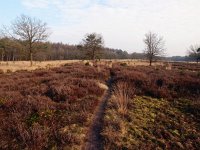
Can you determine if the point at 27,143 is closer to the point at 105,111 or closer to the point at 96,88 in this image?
the point at 105,111

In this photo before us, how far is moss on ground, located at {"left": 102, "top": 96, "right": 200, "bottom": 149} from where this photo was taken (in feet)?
18.6

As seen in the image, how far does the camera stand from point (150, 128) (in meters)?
6.63

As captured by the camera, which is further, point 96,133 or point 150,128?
point 150,128

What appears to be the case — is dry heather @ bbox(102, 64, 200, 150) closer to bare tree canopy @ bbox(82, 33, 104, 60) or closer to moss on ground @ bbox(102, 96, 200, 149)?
moss on ground @ bbox(102, 96, 200, 149)

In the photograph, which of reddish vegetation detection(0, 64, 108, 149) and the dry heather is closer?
reddish vegetation detection(0, 64, 108, 149)

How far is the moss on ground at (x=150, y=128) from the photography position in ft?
18.6

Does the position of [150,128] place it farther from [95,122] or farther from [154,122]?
[95,122]

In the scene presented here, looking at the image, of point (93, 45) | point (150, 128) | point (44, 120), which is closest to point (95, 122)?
point (44, 120)

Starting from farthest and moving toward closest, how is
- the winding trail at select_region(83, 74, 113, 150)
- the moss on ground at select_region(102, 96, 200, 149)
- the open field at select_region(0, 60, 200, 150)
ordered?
the moss on ground at select_region(102, 96, 200, 149), the open field at select_region(0, 60, 200, 150), the winding trail at select_region(83, 74, 113, 150)

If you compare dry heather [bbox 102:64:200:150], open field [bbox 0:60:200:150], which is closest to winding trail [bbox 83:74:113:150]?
open field [bbox 0:60:200:150]

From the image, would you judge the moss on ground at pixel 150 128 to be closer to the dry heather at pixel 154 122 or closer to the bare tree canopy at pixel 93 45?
the dry heather at pixel 154 122

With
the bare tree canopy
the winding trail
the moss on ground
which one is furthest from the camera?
the bare tree canopy

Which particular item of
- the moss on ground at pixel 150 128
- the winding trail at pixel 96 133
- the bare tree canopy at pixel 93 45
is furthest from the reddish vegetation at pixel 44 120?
the bare tree canopy at pixel 93 45

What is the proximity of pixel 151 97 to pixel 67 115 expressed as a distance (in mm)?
5131
